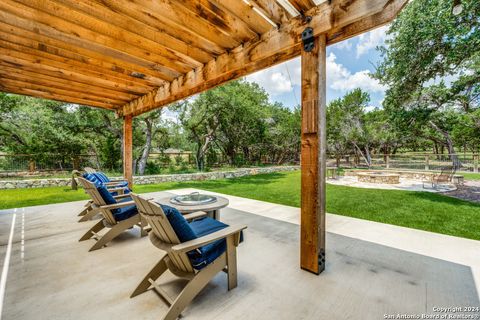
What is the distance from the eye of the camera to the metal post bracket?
2.17 meters

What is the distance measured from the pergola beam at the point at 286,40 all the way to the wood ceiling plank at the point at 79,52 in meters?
0.71

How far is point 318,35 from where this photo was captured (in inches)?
84.6

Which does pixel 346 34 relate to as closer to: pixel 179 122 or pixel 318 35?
pixel 318 35

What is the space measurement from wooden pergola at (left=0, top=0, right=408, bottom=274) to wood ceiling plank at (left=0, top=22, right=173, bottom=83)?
0.01m

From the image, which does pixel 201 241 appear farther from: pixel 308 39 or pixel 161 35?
pixel 161 35

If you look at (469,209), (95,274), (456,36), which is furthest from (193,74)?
(456,36)

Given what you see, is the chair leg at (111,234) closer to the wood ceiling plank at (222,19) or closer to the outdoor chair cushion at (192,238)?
the outdoor chair cushion at (192,238)

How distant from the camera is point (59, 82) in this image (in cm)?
415

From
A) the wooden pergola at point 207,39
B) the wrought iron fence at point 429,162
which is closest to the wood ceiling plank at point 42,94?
the wooden pergola at point 207,39

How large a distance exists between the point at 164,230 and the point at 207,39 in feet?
7.65

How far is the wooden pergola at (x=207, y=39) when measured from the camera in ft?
6.97

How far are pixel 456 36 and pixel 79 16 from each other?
8.41 m

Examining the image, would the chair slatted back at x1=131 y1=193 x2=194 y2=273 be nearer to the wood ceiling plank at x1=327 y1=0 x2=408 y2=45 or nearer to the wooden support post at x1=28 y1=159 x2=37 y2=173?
the wood ceiling plank at x1=327 y1=0 x2=408 y2=45

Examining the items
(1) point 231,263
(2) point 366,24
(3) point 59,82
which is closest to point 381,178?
(2) point 366,24
